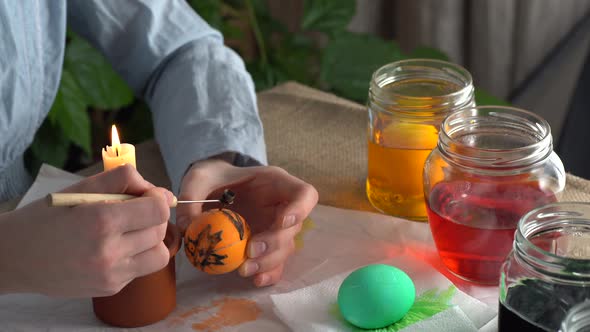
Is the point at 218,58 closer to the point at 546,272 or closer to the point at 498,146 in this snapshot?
the point at 498,146

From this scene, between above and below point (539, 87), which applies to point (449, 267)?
above

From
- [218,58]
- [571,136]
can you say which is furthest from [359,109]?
[571,136]

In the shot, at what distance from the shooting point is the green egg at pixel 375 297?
711 millimetres

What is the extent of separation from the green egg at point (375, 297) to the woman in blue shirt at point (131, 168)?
10cm

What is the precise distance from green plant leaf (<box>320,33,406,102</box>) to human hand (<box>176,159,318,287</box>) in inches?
23.9

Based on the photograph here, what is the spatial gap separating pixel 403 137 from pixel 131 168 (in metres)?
0.37

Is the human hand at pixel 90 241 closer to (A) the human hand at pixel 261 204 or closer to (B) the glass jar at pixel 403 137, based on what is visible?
(A) the human hand at pixel 261 204

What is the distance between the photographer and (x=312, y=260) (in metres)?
0.84

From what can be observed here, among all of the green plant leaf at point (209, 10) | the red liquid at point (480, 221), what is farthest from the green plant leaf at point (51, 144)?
the red liquid at point (480, 221)

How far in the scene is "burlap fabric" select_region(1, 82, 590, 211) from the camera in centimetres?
97

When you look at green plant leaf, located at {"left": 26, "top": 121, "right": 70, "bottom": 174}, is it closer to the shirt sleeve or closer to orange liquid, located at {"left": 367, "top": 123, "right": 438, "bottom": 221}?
Result: the shirt sleeve

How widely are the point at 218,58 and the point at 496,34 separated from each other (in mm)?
1015

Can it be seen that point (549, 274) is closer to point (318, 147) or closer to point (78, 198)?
point (78, 198)

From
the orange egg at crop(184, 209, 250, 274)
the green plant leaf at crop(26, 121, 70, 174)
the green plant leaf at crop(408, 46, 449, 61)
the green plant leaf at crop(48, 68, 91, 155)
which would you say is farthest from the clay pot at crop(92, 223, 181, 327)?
the green plant leaf at crop(408, 46, 449, 61)
